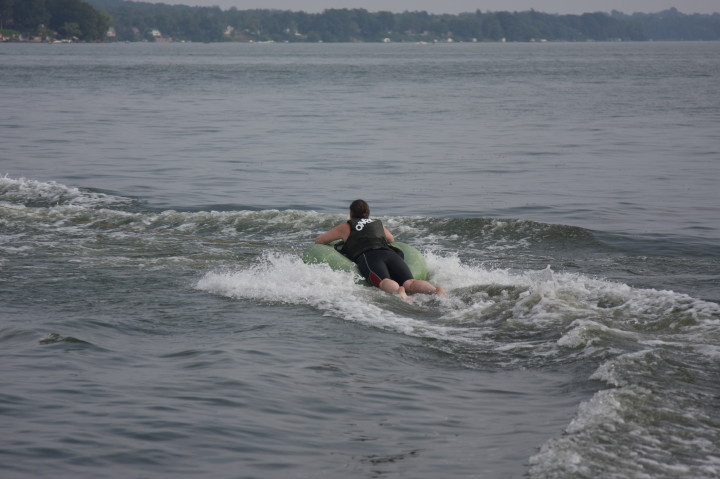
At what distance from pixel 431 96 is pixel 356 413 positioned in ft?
155

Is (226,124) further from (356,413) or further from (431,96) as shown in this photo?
(356,413)

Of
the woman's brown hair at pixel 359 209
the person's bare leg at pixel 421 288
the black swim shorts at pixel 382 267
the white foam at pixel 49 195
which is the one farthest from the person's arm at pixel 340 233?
the white foam at pixel 49 195

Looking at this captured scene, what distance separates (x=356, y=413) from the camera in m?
7.52

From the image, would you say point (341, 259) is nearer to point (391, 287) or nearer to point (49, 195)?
point (391, 287)

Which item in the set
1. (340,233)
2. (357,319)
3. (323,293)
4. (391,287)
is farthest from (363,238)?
(357,319)

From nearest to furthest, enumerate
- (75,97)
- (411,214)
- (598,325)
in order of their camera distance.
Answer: (598,325)
(411,214)
(75,97)

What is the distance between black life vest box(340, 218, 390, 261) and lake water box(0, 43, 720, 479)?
1.89ft

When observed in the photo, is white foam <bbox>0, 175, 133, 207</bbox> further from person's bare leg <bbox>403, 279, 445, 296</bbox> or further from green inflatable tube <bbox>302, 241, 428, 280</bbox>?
person's bare leg <bbox>403, 279, 445, 296</bbox>

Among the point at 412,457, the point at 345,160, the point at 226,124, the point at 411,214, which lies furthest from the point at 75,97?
the point at 412,457

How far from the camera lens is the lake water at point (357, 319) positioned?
6.80 metres

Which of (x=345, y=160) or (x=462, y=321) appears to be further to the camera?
(x=345, y=160)

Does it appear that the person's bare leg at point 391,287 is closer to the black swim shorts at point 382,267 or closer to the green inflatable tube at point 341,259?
the black swim shorts at point 382,267

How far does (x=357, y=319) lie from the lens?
10523 millimetres

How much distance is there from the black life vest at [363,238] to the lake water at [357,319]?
0.58 meters
